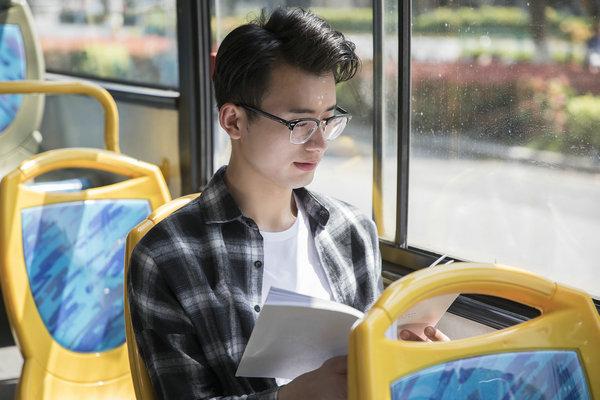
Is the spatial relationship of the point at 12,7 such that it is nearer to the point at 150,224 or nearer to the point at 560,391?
the point at 150,224

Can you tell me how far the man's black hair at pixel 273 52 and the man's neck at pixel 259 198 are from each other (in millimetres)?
136

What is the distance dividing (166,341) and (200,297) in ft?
0.28

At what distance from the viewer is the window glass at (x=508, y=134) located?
1.49m

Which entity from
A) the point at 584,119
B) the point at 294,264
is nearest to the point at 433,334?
the point at 294,264

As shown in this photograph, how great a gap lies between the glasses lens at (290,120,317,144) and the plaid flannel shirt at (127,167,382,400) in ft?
0.54

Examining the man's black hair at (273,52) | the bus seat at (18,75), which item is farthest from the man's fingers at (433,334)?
the bus seat at (18,75)

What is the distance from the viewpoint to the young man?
1.13 metres

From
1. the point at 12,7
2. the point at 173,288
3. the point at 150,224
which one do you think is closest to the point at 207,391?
the point at 173,288

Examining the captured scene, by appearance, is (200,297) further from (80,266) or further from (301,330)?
(80,266)

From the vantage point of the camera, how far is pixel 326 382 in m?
0.96

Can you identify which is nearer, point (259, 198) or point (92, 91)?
point (259, 198)

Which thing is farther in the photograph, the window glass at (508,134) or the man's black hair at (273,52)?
the window glass at (508,134)

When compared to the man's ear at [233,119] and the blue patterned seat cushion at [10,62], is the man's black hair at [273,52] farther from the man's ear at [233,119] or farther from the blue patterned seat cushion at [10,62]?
the blue patterned seat cushion at [10,62]

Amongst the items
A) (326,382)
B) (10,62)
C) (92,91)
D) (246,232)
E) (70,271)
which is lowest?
(70,271)
